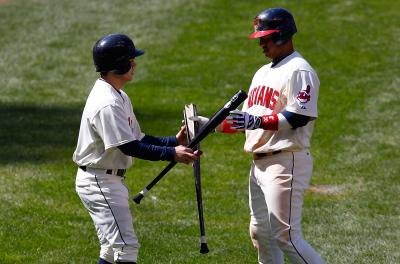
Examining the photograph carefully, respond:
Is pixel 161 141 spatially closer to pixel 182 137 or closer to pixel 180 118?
pixel 182 137

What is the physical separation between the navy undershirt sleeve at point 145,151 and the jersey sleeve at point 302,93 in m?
0.94

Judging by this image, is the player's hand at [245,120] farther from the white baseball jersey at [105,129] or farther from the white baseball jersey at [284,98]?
the white baseball jersey at [105,129]

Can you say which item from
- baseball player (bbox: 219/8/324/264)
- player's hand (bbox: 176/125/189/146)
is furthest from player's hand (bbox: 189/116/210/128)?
baseball player (bbox: 219/8/324/264)

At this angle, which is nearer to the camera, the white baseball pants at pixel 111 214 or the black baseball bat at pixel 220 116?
the white baseball pants at pixel 111 214

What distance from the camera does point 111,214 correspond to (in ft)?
23.1

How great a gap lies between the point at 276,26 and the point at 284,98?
0.54 metres

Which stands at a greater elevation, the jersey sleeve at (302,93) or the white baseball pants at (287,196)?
the jersey sleeve at (302,93)

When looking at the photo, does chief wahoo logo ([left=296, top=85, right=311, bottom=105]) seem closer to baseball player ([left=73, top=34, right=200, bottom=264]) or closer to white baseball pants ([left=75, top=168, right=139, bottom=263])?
baseball player ([left=73, top=34, right=200, bottom=264])

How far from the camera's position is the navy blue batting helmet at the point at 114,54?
7.06 metres

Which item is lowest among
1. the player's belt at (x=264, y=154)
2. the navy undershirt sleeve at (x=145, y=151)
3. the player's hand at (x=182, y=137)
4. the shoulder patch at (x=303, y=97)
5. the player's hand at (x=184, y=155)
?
the player's belt at (x=264, y=154)

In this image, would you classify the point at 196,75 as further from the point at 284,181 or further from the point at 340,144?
the point at 284,181

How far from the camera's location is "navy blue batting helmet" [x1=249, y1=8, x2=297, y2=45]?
7.43 meters

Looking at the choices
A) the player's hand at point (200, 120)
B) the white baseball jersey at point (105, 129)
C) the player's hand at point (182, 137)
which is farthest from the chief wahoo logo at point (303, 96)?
the white baseball jersey at point (105, 129)

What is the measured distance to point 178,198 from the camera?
36.5 feet
